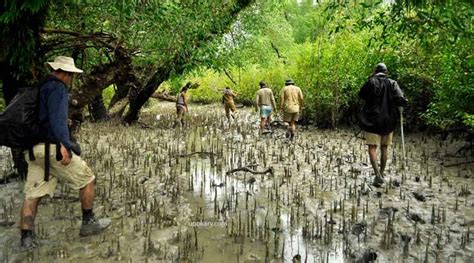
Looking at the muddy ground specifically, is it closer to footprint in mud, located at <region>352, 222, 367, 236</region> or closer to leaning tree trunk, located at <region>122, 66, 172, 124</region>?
footprint in mud, located at <region>352, 222, 367, 236</region>

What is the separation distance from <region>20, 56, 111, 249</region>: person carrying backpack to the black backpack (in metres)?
0.07

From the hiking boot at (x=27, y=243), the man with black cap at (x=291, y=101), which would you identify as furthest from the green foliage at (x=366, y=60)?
the hiking boot at (x=27, y=243)

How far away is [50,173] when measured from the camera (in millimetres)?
3994

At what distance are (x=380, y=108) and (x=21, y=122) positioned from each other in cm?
475

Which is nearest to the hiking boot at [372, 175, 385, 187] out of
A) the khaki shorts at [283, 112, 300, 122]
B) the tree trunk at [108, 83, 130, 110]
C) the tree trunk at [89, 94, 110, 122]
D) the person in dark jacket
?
the person in dark jacket

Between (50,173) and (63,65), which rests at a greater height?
(63,65)

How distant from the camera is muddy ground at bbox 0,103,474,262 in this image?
3.85m

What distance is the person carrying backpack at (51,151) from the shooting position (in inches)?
148

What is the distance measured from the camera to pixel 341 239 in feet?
13.4

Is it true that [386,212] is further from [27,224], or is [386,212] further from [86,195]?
[27,224]

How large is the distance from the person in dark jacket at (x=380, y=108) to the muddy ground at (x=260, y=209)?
0.67 metres

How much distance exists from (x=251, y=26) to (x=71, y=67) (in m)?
9.67

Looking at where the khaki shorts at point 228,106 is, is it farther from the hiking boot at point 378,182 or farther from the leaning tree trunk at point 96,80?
the hiking boot at point 378,182

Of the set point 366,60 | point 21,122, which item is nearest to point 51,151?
point 21,122
